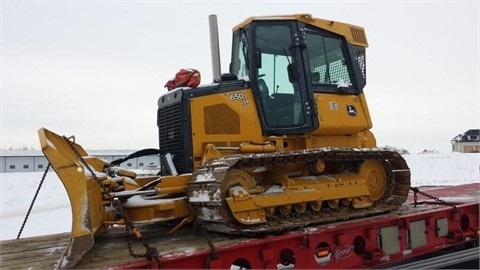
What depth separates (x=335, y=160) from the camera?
6746mm

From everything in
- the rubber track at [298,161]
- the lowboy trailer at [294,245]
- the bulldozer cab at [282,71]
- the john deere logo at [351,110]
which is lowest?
the lowboy trailer at [294,245]

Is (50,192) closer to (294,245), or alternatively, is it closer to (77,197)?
(77,197)

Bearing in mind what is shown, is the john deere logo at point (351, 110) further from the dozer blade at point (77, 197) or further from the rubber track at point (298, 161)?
the dozer blade at point (77, 197)

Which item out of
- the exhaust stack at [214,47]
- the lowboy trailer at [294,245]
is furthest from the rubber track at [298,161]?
the exhaust stack at [214,47]

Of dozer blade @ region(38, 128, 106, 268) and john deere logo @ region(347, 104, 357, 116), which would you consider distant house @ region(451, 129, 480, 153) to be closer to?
john deere logo @ region(347, 104, 357, 116)

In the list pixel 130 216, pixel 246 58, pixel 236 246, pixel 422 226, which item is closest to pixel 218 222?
A: pixel 236 246

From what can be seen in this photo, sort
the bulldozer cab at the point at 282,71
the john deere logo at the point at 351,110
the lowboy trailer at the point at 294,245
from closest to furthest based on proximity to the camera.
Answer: the lowboy trailer at the point at 294,245
the bulldozer cab at the point at 282,71
the john deere logo at the point at 351,110

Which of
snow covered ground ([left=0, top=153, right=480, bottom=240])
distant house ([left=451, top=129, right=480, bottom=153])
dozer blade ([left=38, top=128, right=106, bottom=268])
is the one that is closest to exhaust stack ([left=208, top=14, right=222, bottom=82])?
dozer blade ([left=38, top=128, right=106, bottom=268])

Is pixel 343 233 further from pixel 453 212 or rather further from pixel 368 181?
pixel 453 212

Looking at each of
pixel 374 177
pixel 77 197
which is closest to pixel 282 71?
pixel 374 177

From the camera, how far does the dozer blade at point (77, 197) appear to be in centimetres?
454

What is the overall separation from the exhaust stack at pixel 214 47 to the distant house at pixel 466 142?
186ft

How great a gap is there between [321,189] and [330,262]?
948 mm

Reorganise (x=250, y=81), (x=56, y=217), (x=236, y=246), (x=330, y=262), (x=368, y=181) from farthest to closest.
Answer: (x=56, y=217)
(x=368, y=181)
(x=250, y=81)
(x=330, y=262)
(x=236, y=246)
